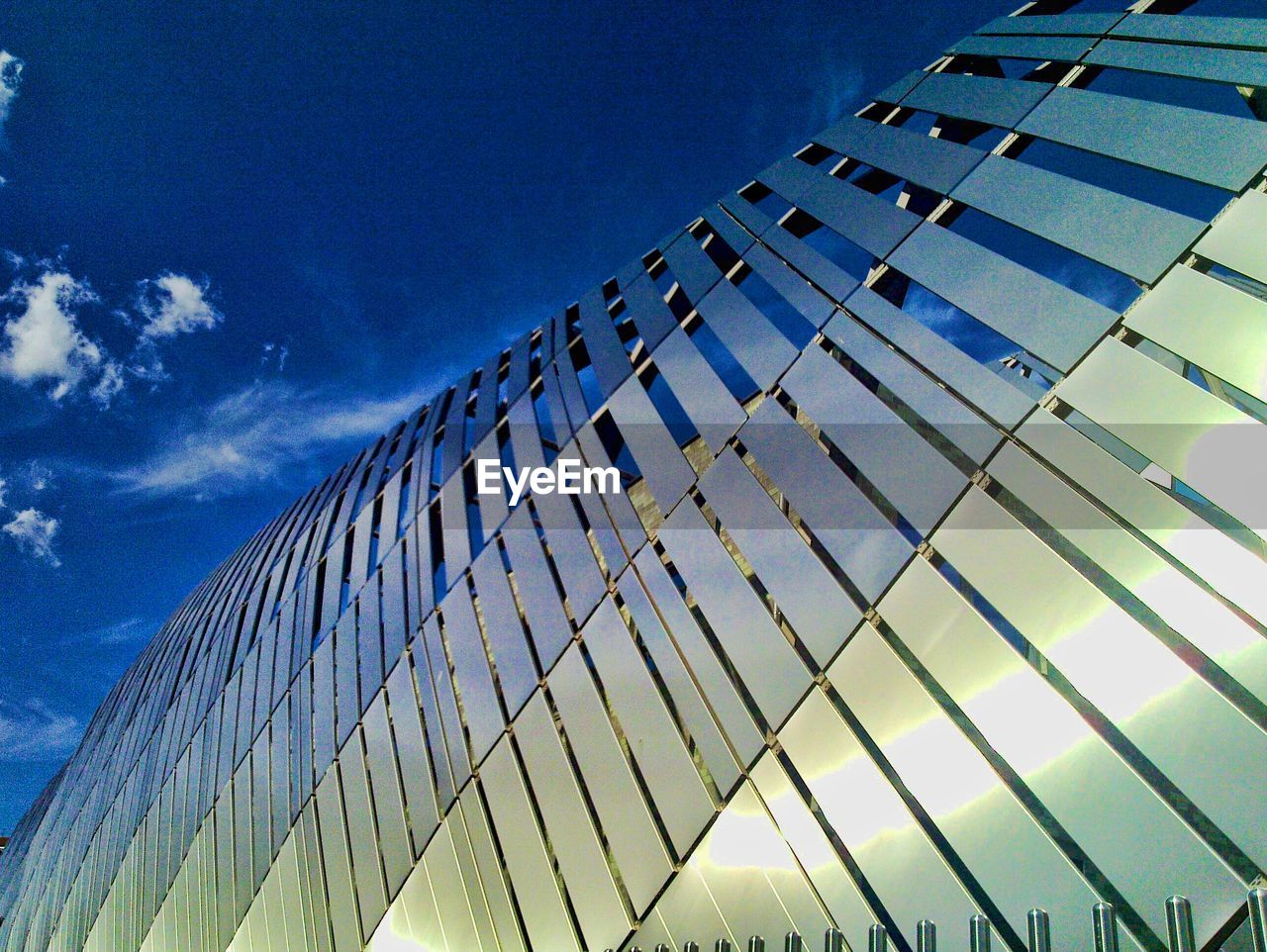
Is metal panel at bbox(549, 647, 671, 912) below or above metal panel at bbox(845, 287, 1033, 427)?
below

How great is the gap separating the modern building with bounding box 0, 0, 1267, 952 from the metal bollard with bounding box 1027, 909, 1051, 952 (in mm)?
1233

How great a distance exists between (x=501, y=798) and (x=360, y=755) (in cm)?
337

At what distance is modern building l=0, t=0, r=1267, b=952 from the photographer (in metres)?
4.80

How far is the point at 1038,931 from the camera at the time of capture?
11.6 feet

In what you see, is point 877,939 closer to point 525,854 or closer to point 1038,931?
point 1038,931

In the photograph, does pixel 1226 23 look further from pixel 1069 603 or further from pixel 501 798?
pixel 501 798

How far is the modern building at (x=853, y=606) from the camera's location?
4.80m

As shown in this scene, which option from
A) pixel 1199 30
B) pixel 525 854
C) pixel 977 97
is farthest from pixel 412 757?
pixel 1199 30

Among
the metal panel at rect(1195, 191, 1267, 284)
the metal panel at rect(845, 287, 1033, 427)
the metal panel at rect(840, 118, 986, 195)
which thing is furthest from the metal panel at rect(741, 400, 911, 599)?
the metal panel at rect(840, 118, 986, 195)

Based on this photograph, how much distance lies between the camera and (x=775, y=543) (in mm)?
7297

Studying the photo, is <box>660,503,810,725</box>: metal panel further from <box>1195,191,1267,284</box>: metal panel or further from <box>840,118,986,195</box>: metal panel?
<box>840,118,986,195</box>: metal panel

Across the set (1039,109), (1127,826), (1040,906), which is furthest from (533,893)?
(1039,109)

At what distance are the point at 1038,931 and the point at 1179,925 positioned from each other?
2.06 ft

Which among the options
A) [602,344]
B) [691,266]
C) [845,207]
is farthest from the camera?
[602,344]
